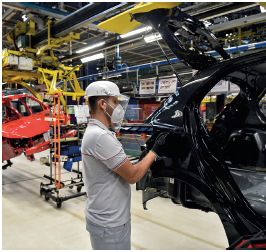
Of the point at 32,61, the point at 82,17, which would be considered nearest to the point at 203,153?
the point at 82,17

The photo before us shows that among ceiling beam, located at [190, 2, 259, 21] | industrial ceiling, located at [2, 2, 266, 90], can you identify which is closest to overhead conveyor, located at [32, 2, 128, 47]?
industrial ceiling, located at [2, 2, 266, 90]

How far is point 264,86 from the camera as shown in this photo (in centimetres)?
277

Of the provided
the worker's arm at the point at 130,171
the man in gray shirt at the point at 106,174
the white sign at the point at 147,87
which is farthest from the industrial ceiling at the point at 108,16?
the worker's arm at the point at 130,171

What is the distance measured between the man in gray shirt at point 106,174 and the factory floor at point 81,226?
1.51m

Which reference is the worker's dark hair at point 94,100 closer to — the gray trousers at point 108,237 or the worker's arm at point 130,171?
the worker's arm at point 130,171

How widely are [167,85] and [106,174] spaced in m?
4.16

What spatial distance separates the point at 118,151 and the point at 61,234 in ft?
7.53

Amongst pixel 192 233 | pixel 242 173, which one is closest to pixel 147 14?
pixel 242 173

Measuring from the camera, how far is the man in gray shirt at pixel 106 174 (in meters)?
1.38

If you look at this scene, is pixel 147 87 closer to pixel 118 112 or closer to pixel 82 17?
pixel 82 17

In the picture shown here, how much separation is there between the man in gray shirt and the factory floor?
4.94 ft

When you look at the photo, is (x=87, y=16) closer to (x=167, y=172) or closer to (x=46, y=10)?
(x=46, y=10)

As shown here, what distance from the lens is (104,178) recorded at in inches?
57.1

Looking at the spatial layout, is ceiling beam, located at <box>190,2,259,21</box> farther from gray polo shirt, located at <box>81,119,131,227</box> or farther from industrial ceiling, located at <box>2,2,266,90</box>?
gray polo shirt, located at <box>81,119,131,227</box>
